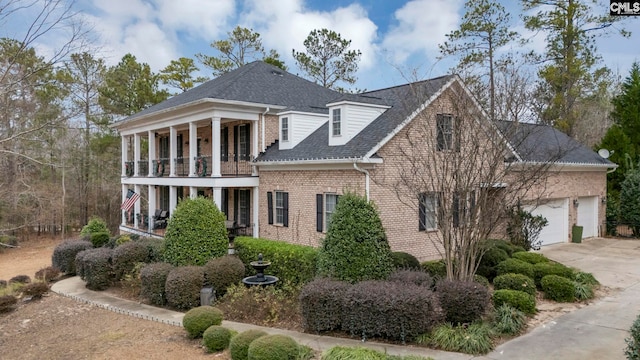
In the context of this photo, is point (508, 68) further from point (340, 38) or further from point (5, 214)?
point (5, 214)

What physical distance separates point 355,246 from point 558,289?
5.55 m

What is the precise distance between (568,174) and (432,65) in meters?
11.8

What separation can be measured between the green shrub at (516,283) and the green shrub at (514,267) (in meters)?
1.01

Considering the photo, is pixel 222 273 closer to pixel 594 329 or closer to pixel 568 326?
pixel 568 326

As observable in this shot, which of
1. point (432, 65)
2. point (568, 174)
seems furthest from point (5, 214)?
point (568, 174)

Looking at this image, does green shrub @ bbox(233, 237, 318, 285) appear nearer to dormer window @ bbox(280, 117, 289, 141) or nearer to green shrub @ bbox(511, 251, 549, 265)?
dormer window @ bbox(280, 117, 289, 141)

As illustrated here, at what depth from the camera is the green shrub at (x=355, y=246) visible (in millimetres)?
10500

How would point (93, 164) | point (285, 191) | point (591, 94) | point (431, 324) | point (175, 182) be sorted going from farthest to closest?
point (93, 164) < point (591, 94) < point (175, 182) < point (285, 191) < point (431, 324)

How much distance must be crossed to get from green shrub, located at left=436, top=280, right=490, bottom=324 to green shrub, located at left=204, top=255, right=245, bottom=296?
20.7ft

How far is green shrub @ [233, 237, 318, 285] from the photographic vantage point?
12344 mm

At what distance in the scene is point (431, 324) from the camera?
8898 mm

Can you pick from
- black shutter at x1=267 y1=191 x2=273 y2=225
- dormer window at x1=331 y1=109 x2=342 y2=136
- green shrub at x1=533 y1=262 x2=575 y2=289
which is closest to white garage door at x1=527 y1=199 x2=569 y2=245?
green shrub at x1=533 y1=262 x2=575 y2=289

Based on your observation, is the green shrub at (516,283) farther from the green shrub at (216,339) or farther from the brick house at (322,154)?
the green shrub at (216,339)

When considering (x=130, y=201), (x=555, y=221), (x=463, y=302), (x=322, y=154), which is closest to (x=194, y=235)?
(x=322, y=154)
